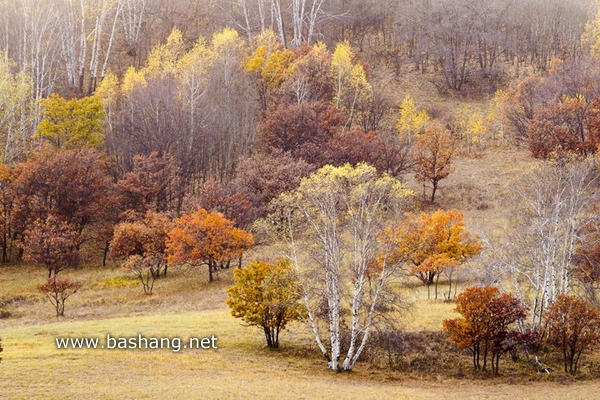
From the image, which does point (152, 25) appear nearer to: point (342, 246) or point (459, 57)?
point (459, 57)

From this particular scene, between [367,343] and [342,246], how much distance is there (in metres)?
6.86

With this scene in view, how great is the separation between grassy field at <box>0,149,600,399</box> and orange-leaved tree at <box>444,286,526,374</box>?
65.8 inches

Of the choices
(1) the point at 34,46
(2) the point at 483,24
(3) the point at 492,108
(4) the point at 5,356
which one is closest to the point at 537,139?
(3) the point at 492,108

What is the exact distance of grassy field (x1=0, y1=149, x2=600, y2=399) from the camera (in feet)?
81.0

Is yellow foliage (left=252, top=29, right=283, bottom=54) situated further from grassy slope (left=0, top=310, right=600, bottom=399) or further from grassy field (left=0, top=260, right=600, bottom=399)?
grassy slope (left=0, top=310, right=600, bottom=399)

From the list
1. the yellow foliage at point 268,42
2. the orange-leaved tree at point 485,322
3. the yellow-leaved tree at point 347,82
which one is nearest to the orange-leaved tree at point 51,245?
the orange-leaved tree at point 485,322

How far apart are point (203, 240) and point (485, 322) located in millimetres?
26266

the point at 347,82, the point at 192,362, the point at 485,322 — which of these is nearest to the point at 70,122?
the point at 347,82

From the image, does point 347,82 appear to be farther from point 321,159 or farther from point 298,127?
point 321,159

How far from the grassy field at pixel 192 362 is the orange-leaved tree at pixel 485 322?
1670 mm

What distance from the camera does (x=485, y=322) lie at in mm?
32625

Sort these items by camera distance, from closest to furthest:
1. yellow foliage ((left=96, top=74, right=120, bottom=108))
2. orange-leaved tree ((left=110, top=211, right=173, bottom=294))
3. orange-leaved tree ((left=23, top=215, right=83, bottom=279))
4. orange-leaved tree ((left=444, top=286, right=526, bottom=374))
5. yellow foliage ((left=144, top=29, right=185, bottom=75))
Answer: orange-leaved tree ((left=444, top=286, right=526, bottom=374)) → orange-leaved tree ((left=23, top=215, right=83, bottom=279)) → orange-leaved tree ((left=110, top=211, right=173, bottom=294)) → yellow foliage ((left=96, top=74, right=120, bottom=108)) → yellow foliage ((left=144, top=29, right=185, bottom=75))

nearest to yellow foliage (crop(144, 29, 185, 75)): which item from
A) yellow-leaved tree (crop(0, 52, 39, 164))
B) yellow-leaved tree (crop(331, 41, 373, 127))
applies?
yellow-leaved tree (crop(0, 52, 39, 164))

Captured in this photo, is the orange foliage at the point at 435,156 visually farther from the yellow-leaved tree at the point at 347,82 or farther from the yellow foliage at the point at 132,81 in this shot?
the yellow foliage at the point at 132,81
